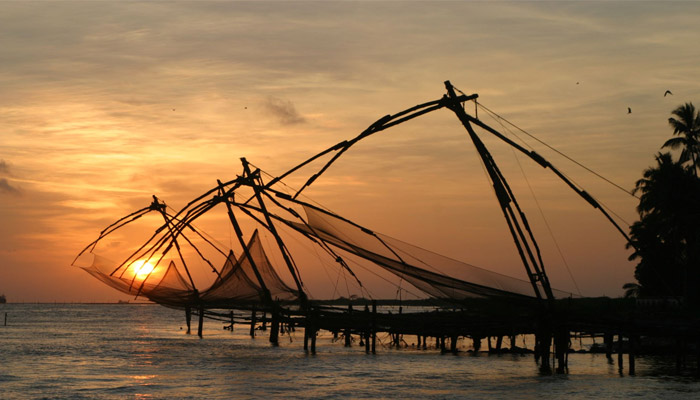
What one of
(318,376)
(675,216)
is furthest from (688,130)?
(318,376)

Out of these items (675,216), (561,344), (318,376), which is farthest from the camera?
(675,216)

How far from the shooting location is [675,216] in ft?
104

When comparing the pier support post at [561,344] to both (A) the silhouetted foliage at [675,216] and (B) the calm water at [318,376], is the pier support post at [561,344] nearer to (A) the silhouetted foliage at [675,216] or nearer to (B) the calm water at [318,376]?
(B) the calm water at [318,376]

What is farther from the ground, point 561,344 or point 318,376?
point 561,344

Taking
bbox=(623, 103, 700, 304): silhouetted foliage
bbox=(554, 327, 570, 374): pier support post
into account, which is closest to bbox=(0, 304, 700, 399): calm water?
bbox=(554, 327, 570, 374): pier support post

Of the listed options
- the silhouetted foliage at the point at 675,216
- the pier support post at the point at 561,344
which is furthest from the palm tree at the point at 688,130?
the pier support post at the point at 561,344

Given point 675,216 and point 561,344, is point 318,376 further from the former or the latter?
point 675,216

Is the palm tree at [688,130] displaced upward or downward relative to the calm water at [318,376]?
upward

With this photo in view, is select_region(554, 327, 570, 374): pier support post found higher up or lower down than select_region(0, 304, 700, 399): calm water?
higher up

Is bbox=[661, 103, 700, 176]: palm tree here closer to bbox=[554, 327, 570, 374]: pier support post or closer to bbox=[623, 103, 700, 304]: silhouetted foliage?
bbox=[623, 103, 700, 304]: silhouetted foliage

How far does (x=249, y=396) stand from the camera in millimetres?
19219

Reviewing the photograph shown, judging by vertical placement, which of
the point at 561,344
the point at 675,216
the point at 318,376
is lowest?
the point at 318,376

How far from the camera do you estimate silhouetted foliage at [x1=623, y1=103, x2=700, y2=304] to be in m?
31.2

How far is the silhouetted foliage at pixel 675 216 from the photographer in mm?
31156
